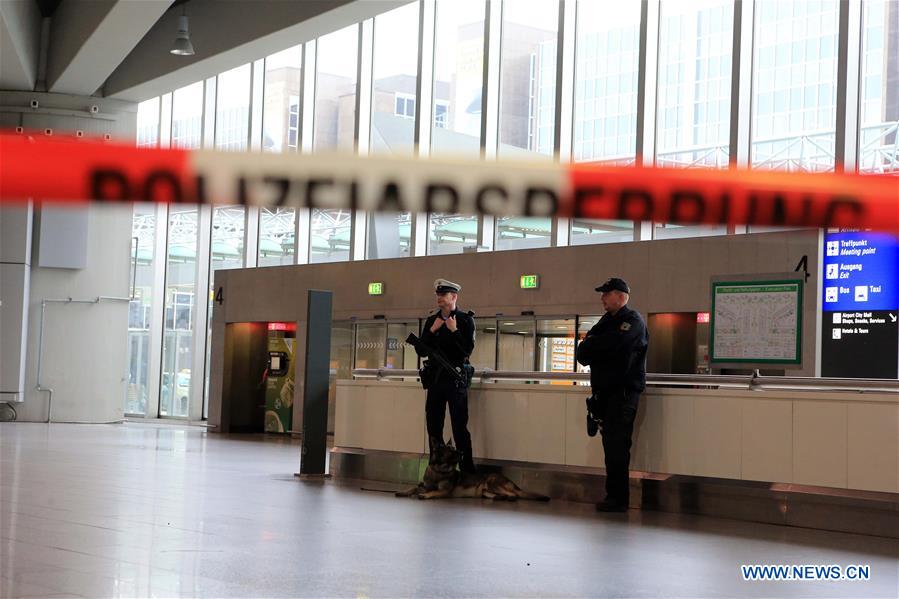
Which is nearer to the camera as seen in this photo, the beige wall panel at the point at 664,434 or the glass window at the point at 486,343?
the beige wall panel at the point at 664,434

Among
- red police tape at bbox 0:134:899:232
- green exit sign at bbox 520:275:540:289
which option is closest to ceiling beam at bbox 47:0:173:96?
green exit sign at bbox 520:275:540:289

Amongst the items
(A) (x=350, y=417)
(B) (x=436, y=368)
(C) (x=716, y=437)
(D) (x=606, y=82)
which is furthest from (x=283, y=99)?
(C) (x=716, y=437)

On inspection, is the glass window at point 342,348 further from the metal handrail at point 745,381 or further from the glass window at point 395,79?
the metal handrail at point 745,381

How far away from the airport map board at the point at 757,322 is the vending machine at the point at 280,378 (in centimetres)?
1137

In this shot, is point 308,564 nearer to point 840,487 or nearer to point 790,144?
point 840,487

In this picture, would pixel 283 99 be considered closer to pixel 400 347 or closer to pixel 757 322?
pixel 400 347

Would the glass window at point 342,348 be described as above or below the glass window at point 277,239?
below

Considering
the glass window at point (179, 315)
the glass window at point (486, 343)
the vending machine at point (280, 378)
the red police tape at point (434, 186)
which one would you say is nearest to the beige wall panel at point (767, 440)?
the red police tape at point (434, 186)

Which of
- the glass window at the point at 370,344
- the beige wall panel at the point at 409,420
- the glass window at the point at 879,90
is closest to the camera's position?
the beige wall panel at the point at 409,420

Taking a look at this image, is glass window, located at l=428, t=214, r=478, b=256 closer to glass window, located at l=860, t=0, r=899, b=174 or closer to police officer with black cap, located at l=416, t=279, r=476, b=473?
glass window, located at l=860, t=0, r=899, b=174

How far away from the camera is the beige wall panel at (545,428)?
28.6 ft

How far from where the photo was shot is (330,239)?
2162 cm

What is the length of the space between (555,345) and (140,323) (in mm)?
13176

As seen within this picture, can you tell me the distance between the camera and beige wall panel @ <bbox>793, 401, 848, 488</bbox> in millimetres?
6984
